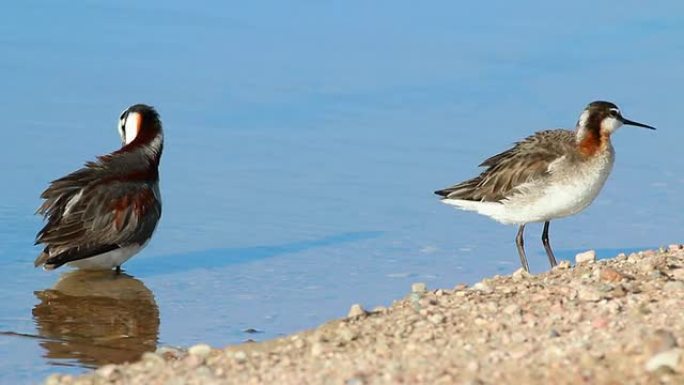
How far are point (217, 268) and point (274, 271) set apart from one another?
499mm

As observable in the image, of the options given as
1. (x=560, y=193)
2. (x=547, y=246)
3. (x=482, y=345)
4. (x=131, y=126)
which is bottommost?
(x=482, y=345)

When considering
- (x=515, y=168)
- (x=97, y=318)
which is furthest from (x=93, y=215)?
(x=515, y=168)

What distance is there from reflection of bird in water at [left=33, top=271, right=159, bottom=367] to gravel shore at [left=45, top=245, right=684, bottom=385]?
0.77 metres

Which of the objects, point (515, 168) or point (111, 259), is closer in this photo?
point (515, 168)

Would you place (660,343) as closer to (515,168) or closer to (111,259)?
(515,168)

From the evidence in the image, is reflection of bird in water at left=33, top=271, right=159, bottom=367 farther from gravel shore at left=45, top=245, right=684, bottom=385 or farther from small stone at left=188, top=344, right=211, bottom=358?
small stone at left=188, top=344, right=211, bottom=358

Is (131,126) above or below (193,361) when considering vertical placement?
above

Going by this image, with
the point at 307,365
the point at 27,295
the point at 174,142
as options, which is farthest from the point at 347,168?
the point at 307,365

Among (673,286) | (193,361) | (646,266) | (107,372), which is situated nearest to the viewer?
(107,372)

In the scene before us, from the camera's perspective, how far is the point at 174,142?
17375 mm

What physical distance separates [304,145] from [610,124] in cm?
396

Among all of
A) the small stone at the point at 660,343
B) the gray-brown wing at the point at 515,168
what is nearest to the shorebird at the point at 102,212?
the gray-brown wing at the point at 515,168

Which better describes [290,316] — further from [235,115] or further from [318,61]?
[318,61]

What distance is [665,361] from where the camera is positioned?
8609mm
